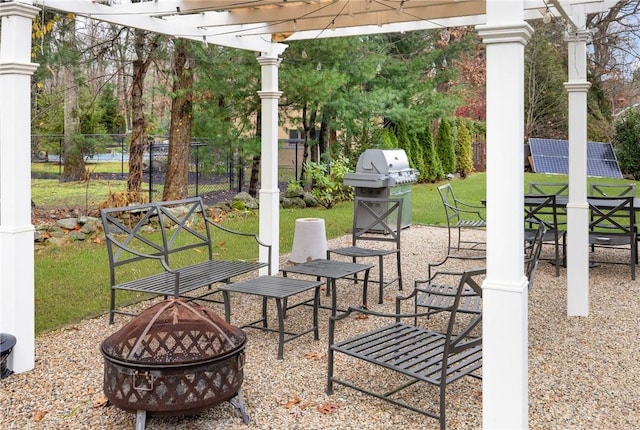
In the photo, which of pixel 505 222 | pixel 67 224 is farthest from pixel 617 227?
pixel 67 224

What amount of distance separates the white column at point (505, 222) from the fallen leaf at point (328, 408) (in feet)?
3.09

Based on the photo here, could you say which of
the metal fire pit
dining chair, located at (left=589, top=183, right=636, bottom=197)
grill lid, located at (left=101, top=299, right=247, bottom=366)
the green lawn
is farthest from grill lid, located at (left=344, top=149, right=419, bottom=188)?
the metal fire pit

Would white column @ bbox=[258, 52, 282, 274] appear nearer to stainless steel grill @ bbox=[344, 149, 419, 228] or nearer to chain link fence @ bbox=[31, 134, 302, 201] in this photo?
stainless steel grill @ bbox=[344, 149, 419, 228]

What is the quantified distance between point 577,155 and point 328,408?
3.19m

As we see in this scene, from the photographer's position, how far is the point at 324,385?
389cm

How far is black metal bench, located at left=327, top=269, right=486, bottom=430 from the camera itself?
323 centimetres

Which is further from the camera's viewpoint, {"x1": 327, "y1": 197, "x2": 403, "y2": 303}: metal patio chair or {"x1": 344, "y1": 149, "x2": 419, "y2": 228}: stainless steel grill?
{"x1": 344, "y1": 149, "x2": 419, "y2": 228}: stainless steel grill

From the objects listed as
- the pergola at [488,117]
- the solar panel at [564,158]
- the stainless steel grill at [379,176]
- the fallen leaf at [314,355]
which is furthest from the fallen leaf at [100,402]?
the solar panel at [564,158]

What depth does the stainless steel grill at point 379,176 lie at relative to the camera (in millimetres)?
10227

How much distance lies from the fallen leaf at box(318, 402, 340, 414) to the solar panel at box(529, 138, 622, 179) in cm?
1735

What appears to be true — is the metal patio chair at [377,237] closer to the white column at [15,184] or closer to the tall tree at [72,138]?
the white column at [15,184]

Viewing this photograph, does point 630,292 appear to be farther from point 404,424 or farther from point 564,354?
point 404,424

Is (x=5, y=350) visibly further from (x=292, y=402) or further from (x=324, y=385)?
(x=324, y=385)

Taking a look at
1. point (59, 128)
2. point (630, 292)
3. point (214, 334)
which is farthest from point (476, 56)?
point (214, 334)
